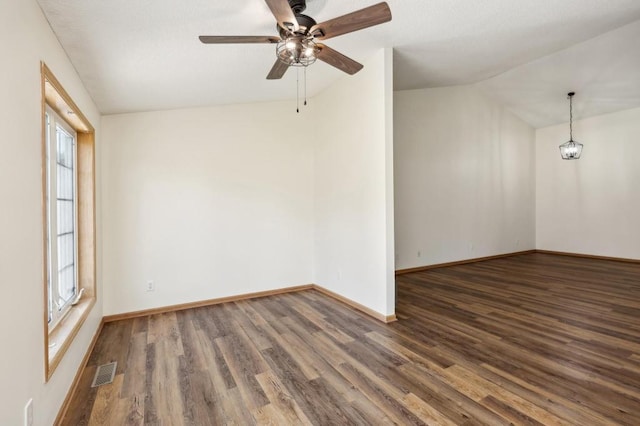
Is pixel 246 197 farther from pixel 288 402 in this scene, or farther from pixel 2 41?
pixel 2 41

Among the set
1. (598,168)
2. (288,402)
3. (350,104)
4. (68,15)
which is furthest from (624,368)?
(598,168)

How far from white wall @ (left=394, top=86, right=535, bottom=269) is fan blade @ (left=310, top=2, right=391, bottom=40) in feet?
12.9

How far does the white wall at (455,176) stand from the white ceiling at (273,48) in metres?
1.00

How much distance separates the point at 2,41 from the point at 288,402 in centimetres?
245

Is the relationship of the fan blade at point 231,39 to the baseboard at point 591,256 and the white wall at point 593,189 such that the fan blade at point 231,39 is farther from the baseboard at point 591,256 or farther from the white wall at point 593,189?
the baseboard at point 591,256

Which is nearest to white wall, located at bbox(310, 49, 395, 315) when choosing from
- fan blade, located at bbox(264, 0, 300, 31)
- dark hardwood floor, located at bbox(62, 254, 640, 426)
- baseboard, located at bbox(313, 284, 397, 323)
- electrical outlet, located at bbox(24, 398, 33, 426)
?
baseboard, located at bbox(313, 284, 397, 323)

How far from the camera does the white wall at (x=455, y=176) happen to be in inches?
234

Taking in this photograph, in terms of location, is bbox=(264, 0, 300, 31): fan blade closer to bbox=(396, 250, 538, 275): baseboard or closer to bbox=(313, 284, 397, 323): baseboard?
bbox=(313, 284, 397, 323): baseboard


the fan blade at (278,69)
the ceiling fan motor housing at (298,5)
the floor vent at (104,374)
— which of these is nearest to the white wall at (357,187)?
the fan blade at (278,69)

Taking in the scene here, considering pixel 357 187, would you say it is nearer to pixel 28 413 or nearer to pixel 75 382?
pixel 75 382

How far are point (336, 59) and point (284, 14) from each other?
739mm

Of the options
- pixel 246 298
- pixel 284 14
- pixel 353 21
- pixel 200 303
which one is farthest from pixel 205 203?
pixel 353 21

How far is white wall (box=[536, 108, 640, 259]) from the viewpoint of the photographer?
6633mm

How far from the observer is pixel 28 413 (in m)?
1.54
